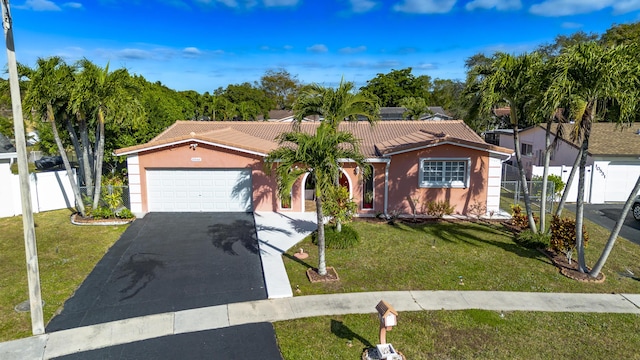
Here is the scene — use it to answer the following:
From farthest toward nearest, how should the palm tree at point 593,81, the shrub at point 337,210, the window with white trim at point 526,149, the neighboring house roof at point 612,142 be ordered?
the window with white trim at point 526,149
the neighboring house roof at point 612,142
the shrub at point 337,210
the palm tree at point 593,81

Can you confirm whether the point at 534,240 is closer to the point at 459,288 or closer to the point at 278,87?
the point at 459,288

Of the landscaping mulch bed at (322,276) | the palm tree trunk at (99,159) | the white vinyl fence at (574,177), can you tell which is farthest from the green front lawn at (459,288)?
the palm tree trunk at (99,159)

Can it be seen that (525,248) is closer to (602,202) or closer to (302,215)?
(302,215)

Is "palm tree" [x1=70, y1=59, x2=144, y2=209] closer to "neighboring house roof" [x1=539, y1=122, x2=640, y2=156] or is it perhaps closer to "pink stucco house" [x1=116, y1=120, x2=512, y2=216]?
"pink stucco house" [x1=116, y1=120, x2=512, y2=216]

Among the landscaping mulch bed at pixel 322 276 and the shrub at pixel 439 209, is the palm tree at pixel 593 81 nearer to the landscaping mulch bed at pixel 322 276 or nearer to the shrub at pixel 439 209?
the shrub at pixel 439 209

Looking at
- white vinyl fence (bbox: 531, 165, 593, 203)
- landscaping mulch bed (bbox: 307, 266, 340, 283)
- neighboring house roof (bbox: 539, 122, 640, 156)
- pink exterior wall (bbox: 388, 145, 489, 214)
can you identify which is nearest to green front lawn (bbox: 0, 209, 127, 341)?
landscaping mulch bed (bbox: 307, 266, 340, 283)

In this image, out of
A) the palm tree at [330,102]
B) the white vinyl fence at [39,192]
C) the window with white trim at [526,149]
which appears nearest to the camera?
the palm tree at [330,102]

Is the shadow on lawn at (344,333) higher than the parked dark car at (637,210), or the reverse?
the parked dark car at (637,210)
